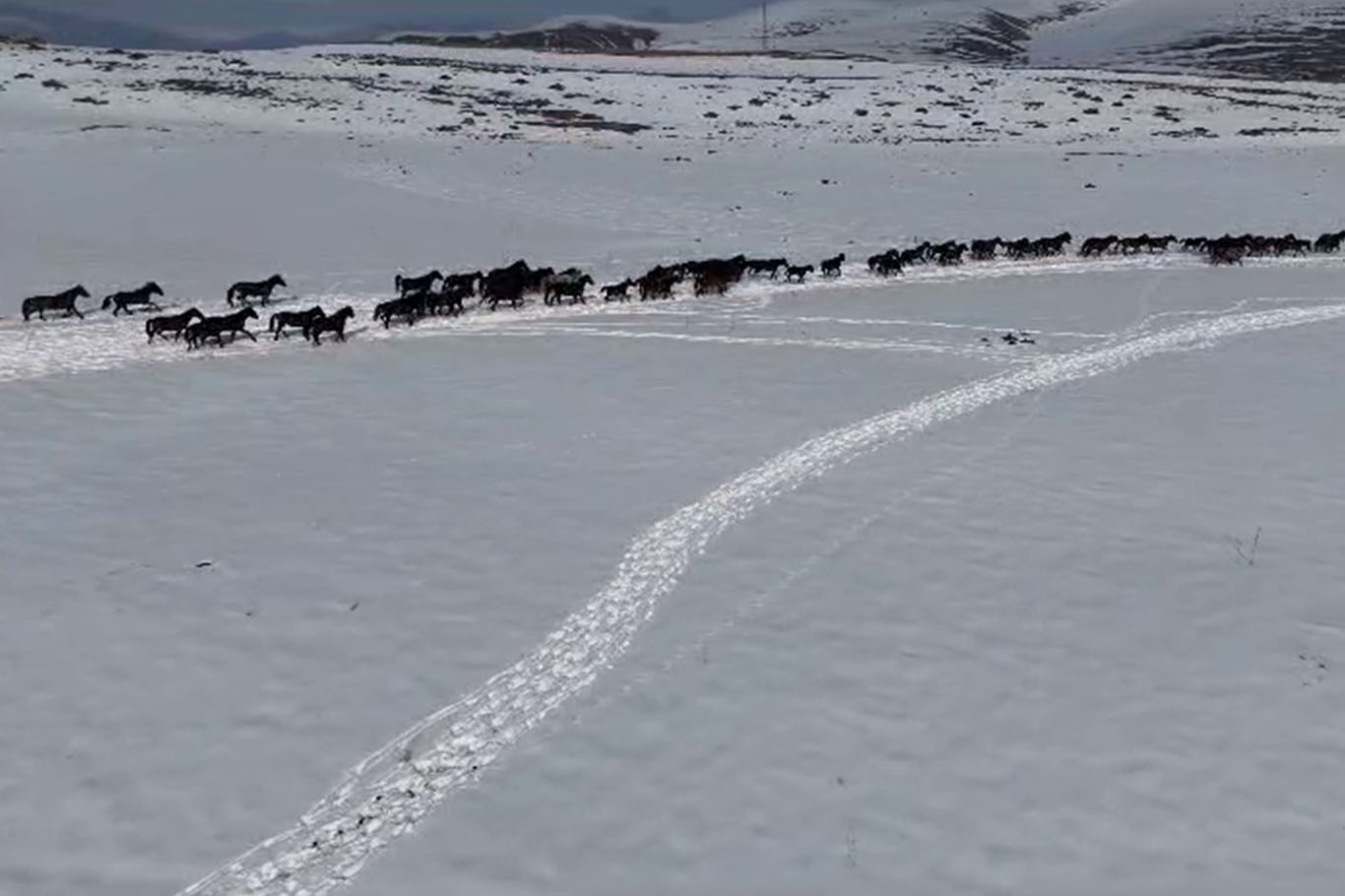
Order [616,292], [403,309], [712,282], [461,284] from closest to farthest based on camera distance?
[403,309]
[461,284]
[616,292]
[712,282]

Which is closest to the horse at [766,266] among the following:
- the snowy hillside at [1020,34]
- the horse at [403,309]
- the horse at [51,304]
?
the horse at [403,309]

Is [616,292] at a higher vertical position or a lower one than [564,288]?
lower

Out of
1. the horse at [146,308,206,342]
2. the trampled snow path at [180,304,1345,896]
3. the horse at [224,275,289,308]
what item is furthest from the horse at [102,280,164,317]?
the trampled snow path at [180,304,1345,896]

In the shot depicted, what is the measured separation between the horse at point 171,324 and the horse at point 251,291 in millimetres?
2656

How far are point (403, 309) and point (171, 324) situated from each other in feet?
14.7

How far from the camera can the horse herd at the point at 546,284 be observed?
21.4m

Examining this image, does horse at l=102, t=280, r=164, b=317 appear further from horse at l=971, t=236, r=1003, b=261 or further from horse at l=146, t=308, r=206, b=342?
horse at l=971, t=236, r=1003, b=261

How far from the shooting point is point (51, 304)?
2231 centimetres

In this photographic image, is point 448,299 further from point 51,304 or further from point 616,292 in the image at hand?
point 51,304

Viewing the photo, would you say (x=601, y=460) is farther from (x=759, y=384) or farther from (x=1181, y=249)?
(x=1181, y=249)

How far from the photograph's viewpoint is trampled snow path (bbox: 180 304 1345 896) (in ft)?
25.4

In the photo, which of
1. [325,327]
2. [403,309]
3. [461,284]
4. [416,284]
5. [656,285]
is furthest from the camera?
[656,285]

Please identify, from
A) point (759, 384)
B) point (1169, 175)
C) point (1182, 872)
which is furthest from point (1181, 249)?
point (1182, 872)

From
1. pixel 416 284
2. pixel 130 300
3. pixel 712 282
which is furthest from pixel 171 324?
pixel 712 282
